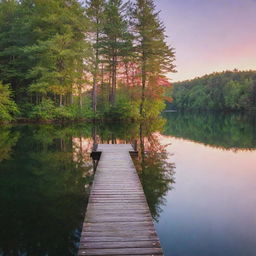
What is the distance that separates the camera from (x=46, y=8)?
2348cm

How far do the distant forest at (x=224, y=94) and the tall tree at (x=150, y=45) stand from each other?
31294mm

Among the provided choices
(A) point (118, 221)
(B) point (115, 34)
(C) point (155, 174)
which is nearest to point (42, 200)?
(A) point (118, 221)

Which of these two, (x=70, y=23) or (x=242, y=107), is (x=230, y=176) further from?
(x=242, y=107)

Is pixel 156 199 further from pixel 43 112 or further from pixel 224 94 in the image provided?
pixel 224 94

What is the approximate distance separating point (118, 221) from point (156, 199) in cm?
243

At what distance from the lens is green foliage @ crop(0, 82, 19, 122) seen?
22.0 metres

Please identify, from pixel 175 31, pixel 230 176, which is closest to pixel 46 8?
pixel 175 31

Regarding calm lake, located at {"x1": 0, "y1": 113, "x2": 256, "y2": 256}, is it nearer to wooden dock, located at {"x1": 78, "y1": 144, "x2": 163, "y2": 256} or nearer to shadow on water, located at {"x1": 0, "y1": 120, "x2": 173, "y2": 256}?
shadow on water, located at {"x1": 0, "y1": 120, "x2": 173, "y2": 256}

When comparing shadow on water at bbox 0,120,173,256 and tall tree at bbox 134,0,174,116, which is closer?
shadow on water at bbox 0,120,173,256

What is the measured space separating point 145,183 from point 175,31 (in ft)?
89.3

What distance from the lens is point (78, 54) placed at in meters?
22.8

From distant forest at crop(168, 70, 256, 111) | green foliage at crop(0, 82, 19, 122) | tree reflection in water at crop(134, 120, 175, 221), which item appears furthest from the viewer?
distant forest at crop(168, 70, 256, 111)

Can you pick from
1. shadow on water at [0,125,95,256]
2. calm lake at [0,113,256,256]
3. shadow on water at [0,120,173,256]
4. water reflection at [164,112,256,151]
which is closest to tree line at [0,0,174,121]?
water reflection at [164,112,256,151]

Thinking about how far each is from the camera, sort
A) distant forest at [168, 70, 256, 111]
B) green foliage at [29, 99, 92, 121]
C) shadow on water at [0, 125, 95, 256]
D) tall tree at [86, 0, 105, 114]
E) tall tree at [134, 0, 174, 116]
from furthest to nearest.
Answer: distant forest at [168, 70, 256, 111]
tall tree at [86, 0, 105, 114]
tall tree at [134, 0, 174, 116]
green foliage at [29, 99, 92, 121]
shadow on water at [0, 125, 95, 256]
